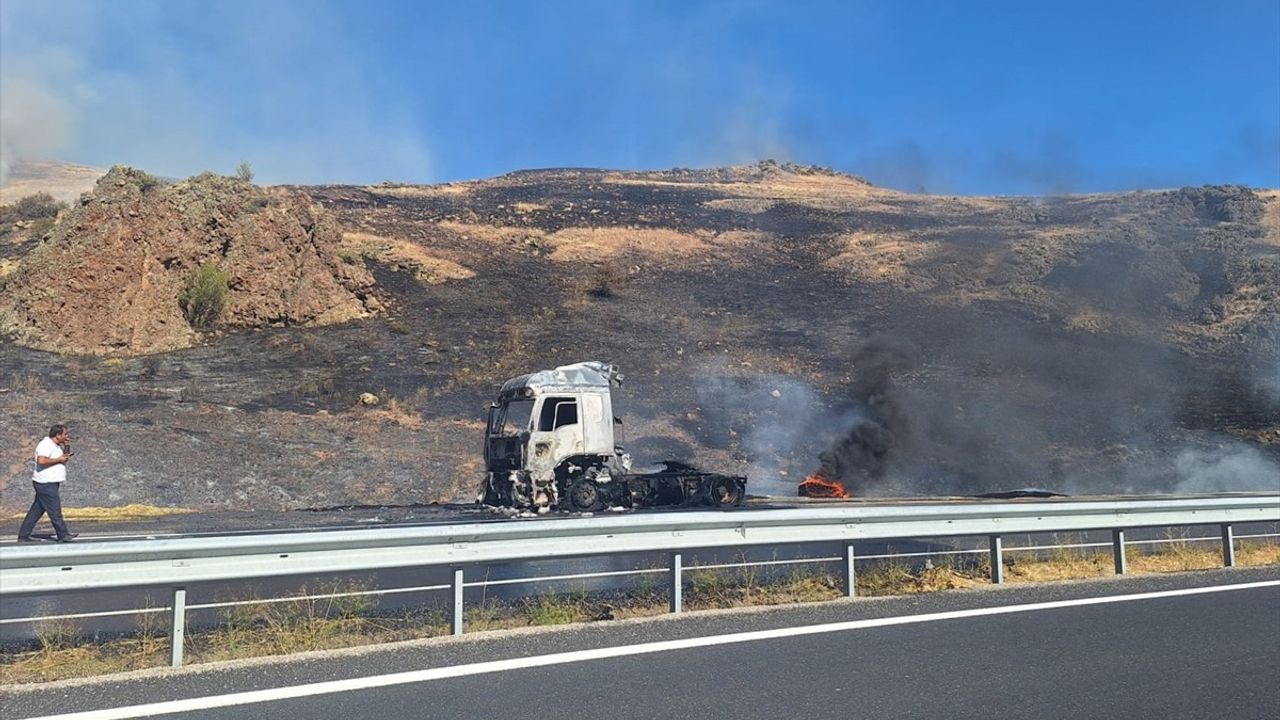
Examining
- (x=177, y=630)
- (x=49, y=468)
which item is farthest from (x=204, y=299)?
(x=177, y=630)

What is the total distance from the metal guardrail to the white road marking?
0.94m

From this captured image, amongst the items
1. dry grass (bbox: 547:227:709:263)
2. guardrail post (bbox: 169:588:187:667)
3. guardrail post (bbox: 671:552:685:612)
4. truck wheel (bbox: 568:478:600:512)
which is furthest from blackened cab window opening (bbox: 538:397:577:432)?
dry grass (bbox: 547:227:709:263)

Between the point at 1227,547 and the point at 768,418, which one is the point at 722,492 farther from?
the point at 768,418

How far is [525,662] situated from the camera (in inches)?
249

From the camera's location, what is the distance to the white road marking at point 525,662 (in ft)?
17.1

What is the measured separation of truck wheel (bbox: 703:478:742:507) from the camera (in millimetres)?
18953

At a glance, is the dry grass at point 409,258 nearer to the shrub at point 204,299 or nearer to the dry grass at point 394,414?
the shrub at point 204,299

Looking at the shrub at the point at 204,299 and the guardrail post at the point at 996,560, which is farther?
the shrub at the point at 204,299

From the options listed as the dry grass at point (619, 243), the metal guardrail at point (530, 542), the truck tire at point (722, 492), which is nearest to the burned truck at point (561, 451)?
the truck tire at point (722, 492)

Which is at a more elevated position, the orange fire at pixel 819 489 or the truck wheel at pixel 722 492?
the truck wheel at pixel 722 492

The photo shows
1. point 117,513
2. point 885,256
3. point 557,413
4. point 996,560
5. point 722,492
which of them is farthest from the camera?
point 885,256

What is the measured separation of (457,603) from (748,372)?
89.2 feet

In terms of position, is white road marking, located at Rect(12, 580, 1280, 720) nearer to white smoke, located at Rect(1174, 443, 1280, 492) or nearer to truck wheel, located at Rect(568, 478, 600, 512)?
truck wheel, located at Rect(568, 478, 600, 512)

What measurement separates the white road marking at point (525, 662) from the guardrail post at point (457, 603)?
85 centimetres
